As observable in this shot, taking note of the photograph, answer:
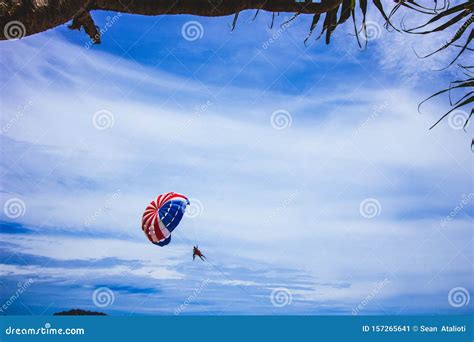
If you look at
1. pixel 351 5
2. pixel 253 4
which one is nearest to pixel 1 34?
pixel 253 4

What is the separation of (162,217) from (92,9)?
10.6 meters

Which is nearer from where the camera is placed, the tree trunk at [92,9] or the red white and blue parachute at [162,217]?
the tree trunk at [92,9]

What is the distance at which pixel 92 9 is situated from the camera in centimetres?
284

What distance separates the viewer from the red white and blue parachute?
512 inches

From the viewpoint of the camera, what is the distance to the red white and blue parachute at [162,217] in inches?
512

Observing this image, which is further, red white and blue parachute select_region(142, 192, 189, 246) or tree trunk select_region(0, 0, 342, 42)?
red white and blue parachute select_region(142, 192, 189, 246)

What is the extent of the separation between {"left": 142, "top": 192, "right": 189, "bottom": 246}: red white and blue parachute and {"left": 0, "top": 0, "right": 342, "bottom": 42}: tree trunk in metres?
10.1

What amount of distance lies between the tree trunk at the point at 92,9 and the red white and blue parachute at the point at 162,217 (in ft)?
33.1

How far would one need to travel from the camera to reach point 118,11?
2.74 metres

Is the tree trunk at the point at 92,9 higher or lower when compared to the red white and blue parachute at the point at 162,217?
lower

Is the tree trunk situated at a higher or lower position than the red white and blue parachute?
lower

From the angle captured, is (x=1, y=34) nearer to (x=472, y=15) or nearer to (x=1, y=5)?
(x=1, y=5)

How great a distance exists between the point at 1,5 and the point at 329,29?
87.7 inches

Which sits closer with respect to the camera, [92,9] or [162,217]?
[92,9]
